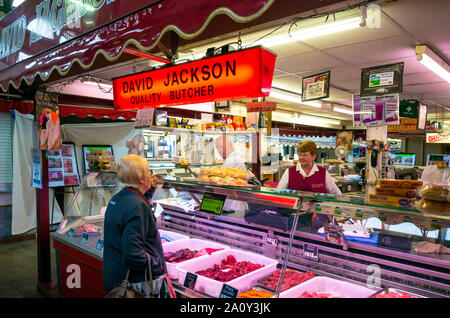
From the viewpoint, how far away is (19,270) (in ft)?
18.9

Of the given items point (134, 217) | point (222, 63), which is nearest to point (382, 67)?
point (222, 63)

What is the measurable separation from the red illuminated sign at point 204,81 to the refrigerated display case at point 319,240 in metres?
0.90

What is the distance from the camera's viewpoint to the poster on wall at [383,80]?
17.4 feet

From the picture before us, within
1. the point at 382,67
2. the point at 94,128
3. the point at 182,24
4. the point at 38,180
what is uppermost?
the point at 382,67

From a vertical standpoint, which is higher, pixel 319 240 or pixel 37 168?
pixel 37 168

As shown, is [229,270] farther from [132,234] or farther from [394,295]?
[394,295]

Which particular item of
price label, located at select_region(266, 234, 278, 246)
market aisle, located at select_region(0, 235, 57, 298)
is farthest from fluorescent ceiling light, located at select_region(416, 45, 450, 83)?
market aisle, located at select_region(0, 235, 57, 298)

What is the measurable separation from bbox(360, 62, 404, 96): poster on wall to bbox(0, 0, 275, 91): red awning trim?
4173 mm

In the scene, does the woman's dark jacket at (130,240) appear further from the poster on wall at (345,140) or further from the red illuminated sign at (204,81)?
the poster on wall at (345,140)

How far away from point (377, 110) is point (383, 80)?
1.73 feet

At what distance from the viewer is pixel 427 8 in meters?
3.70

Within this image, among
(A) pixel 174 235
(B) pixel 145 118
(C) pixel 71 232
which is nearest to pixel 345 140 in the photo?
(B) pixel 145 118

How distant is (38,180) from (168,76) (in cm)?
329

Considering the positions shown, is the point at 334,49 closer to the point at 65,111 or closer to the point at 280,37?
the point at 280,37
